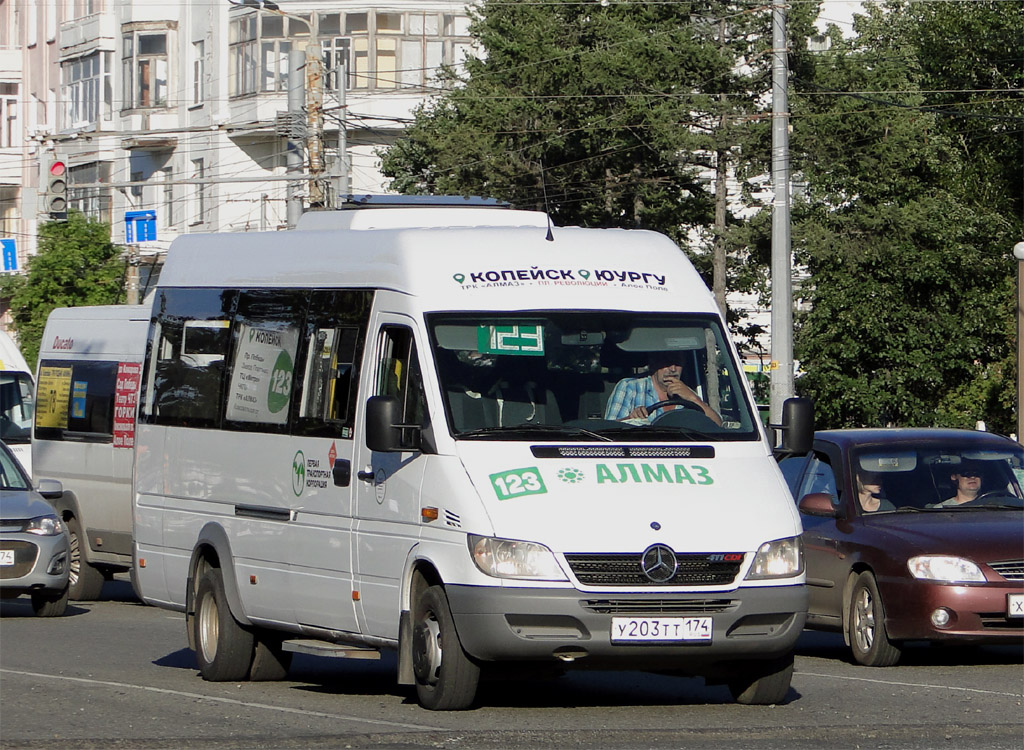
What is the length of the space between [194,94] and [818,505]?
4756cm

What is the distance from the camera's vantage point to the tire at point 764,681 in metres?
10.3

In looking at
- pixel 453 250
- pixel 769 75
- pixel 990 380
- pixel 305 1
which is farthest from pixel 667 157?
pixel 453 250

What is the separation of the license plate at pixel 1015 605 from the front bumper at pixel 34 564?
8.55 metres

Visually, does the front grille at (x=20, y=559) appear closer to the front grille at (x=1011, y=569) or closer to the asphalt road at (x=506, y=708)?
the asphalt road at (x=506, y=708)

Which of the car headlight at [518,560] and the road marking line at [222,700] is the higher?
the car headlight at [518,560]

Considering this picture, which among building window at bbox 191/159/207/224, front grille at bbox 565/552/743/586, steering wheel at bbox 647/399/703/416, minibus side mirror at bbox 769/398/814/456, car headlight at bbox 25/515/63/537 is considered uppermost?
building window at bbox 191/159/207/224

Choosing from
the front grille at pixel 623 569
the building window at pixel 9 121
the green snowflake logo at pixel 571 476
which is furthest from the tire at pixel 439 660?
the building window at pixel 9 121

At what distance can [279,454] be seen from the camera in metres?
11.4

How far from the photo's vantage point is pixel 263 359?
1196 cm

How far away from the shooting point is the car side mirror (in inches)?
532

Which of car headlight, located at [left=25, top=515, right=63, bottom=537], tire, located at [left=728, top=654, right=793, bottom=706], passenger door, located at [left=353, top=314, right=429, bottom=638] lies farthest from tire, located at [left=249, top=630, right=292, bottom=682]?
car headlight, located at [left=25, top=515, right=63, bottom=537]

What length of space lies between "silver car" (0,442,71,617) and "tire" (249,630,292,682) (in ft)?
18.7

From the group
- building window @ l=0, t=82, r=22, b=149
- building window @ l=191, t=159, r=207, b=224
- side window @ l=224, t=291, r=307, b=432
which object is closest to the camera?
side window @ l=224, t=291, r=307, b=432

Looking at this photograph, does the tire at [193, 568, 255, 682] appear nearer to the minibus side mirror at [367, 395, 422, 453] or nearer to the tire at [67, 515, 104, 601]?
the minibus side mirror at [367, 395, 422, 453]
